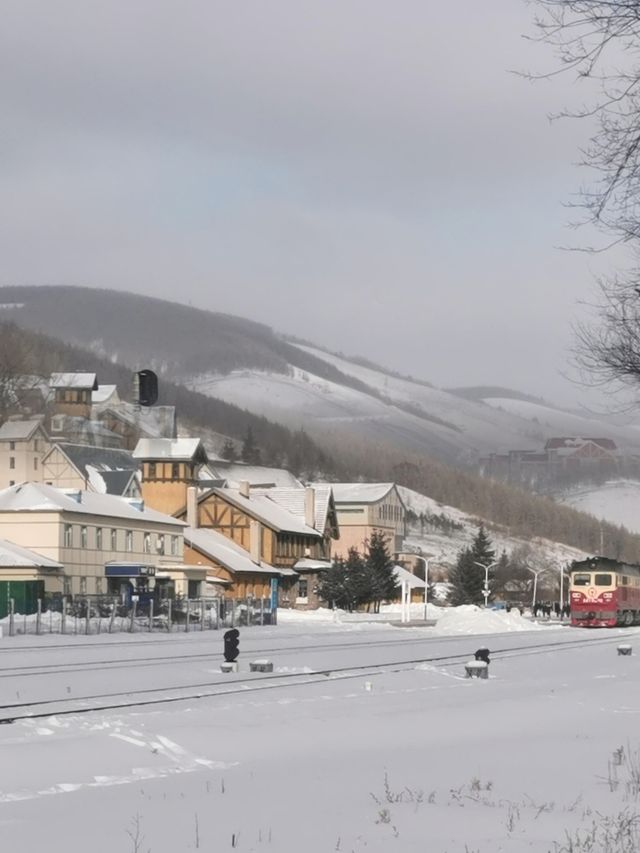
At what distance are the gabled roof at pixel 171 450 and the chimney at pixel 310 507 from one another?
10.2 meters

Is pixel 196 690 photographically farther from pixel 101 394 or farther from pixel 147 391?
pixel 101 394

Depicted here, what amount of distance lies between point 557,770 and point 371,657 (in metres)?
26.4

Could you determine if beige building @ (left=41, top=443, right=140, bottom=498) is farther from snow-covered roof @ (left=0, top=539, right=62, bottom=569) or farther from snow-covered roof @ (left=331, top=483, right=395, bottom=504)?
snow-covered roof @ (left=0, top=539, right=62, bottom=569)

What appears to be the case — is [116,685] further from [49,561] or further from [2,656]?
[49,561]

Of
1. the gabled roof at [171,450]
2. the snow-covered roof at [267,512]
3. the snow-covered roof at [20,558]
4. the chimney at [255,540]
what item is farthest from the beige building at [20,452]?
the snow-covered roof at [20,558]

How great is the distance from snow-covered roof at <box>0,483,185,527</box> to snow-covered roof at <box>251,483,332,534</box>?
32.5 metres

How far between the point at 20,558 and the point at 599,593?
3245 cm

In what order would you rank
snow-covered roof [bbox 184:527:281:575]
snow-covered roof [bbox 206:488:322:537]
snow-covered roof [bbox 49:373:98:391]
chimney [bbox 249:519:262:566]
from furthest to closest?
snow-covered roof [bbox 49:373:98:391] < snow-covered roof [bbox 206:488:322:537] < chimney [bbox 249:519:262:566] < snow-covered roof [bbox 184:527:281:575]

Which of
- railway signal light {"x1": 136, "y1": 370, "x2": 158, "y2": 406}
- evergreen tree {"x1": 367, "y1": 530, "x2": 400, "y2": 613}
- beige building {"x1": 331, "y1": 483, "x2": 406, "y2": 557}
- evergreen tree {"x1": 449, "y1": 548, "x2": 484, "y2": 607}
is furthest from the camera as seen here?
beige building {"x1": 331, "y1": 483, "x2": 406, "y2": 557}

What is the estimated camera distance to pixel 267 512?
4478 inches

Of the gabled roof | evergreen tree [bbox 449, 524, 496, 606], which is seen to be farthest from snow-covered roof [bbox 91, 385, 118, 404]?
evergreen tree [bbox 449, 524, 496, 606]

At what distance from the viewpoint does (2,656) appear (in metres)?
39.2

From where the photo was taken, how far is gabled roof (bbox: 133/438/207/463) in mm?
117312

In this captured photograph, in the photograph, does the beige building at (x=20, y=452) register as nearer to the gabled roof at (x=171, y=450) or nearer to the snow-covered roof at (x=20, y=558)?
the gabled roof at (x=171, y=450)
